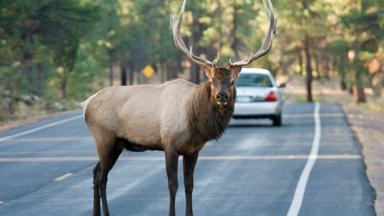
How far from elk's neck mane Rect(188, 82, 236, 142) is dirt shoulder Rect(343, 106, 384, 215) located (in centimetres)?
288

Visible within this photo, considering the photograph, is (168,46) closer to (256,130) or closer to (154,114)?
(256,130)

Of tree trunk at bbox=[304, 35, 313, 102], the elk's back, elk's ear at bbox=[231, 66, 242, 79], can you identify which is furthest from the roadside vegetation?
elk's ear at bbox=[231, 66, 242, 79]

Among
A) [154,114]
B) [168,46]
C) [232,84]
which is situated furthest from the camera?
[168,46]

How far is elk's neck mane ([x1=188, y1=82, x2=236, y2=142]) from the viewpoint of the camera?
1145 centimetres

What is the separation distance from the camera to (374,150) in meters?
23.3

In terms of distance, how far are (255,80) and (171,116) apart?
18755mm

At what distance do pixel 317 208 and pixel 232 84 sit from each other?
2.94 meters

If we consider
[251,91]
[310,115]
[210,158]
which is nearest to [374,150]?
[210,158]

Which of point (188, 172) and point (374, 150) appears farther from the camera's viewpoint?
point (374, 150)

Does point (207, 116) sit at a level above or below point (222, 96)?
below

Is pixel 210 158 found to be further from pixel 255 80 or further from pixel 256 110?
pixel 255 80

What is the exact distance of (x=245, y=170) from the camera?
18547 millimetres

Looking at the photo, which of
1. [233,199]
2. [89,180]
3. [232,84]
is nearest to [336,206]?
[233,199]

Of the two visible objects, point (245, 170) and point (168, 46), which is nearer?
point (245, 170)
